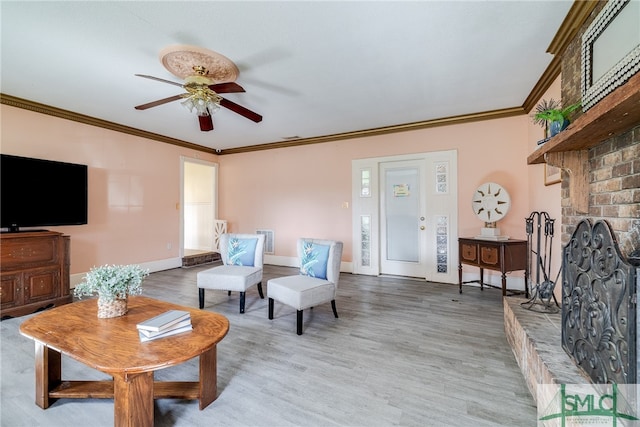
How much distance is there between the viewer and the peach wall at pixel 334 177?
387 centimetres

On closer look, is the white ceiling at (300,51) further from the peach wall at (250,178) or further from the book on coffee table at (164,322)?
the book on coffee table at (164,322)

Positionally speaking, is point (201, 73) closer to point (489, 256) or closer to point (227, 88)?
point (227, 88)

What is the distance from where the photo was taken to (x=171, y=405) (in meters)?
1.63

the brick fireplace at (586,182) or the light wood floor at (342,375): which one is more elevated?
the brick fireplace at (586,182)

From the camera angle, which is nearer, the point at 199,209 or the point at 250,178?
the point at 250,178

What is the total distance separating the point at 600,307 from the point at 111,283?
2.68 meters

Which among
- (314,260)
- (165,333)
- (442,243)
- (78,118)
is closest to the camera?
(165,333)

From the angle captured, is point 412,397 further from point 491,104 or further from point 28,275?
point 28,275

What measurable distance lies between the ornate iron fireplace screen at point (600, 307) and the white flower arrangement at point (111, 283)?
2.55 meters

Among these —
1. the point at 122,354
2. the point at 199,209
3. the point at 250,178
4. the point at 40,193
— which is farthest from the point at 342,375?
the point at 199,209

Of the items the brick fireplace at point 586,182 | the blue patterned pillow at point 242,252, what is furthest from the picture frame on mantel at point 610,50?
the blue patterned pillow at point 242,252

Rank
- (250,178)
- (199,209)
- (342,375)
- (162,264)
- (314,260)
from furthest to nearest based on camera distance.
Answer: (199,209), (250,178), (162,264), (314,260), (342,375)

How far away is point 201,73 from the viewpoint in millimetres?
2596

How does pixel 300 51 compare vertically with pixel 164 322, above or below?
above
